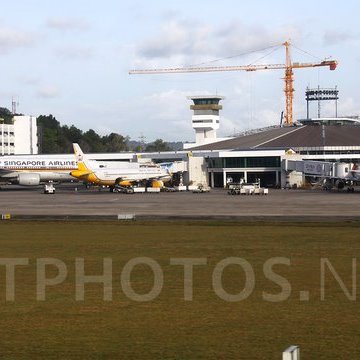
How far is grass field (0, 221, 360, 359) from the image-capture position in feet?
78.1

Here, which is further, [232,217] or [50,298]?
[232,217]

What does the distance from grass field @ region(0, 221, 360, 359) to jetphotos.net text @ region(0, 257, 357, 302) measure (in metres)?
0.19

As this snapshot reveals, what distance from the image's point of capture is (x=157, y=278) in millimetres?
37094

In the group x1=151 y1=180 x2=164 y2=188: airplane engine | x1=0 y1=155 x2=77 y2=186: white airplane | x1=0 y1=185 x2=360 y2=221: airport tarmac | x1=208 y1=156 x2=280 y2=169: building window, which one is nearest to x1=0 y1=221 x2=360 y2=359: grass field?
x1=0 y1=185 x2=360 y2=221: airport tarmac

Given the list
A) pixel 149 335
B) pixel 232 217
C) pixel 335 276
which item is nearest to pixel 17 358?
pixel 149 335

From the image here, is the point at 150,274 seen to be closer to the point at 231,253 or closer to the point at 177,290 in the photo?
the point at 177,290

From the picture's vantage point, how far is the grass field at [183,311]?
2381 cm

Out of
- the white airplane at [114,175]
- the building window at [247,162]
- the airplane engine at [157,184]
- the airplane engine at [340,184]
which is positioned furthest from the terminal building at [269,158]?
the white airplane at [114,175]

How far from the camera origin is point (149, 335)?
25.7 m

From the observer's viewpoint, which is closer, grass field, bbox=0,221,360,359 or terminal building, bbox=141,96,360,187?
grass field, bbox=0,221,360,359

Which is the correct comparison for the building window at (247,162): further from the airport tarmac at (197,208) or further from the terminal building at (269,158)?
the airport tarmac at (197,208)

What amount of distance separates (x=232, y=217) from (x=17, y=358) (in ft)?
171

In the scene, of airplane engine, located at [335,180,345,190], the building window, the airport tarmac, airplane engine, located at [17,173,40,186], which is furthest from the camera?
the building window

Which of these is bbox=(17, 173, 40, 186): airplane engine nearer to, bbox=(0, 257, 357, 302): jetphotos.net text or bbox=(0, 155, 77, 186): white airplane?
bbox=(0, 155, 77, 186): white airplane
